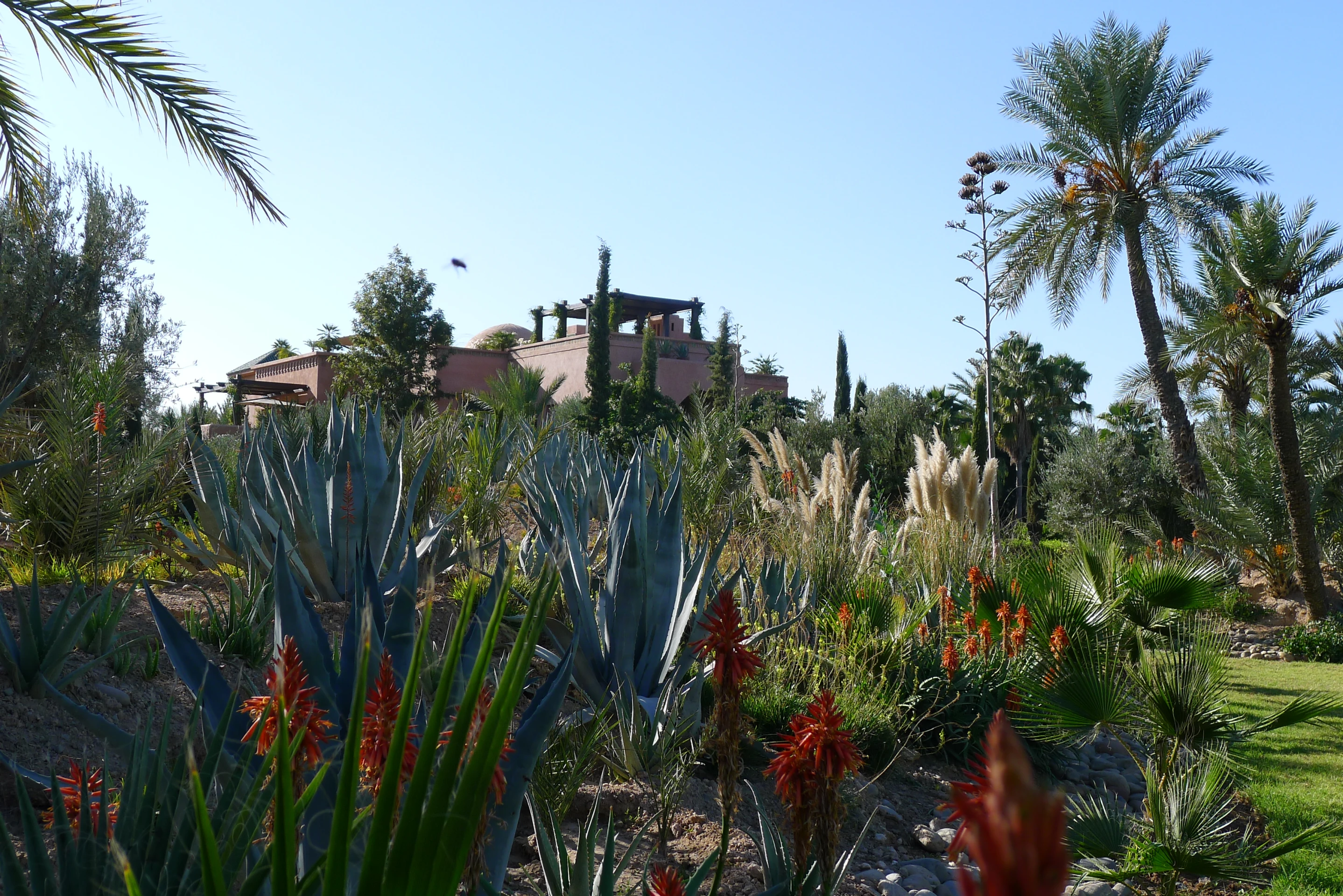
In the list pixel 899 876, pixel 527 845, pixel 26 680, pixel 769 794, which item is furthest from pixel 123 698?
pixel 899 876

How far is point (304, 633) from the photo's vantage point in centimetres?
235

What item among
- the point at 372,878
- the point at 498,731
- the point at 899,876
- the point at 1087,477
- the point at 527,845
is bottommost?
the point at 899,876

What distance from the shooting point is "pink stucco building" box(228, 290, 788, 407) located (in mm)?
34750

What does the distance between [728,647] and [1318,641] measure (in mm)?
12902

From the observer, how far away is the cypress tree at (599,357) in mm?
31734

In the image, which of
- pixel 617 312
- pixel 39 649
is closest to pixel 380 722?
pixel 39 649

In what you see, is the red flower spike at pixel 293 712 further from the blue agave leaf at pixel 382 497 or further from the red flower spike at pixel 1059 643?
the red flower spike at pixel 1059 643

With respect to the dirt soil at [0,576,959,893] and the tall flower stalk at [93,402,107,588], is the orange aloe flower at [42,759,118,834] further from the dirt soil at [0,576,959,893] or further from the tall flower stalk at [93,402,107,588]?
the tall flower stalk at [93,402,107,588]

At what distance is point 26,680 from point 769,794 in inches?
116

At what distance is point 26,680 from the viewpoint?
3195mm

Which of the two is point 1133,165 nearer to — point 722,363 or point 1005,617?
point 1005,617

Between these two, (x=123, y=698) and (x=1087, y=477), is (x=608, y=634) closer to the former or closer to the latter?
(x=123, y=698)

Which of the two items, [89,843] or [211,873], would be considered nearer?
[211,873]

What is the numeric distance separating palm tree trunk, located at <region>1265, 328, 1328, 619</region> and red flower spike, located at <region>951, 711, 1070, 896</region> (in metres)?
15.2
